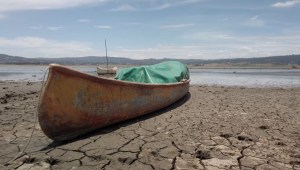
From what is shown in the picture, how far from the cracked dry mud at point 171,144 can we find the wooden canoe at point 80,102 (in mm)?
195

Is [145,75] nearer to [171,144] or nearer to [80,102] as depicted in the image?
[80,102]

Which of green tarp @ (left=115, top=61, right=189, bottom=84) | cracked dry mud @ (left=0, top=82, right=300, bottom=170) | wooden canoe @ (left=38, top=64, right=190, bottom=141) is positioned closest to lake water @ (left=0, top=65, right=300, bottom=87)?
green tarp @ (left=115, top=61, right=189, bottom=84)

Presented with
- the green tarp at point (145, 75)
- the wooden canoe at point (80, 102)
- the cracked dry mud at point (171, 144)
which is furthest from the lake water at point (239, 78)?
the wooden canoe at point (80, 102)

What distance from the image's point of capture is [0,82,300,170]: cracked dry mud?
3.89m

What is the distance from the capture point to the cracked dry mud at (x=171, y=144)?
3893mm

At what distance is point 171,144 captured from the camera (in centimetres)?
461

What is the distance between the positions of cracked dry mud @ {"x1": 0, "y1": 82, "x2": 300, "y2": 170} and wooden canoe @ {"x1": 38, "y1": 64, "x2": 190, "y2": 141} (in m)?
0.19

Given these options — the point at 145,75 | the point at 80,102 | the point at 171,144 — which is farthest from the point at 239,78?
the point at 80,102

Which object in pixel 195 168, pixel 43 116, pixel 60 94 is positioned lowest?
pixel 195 168

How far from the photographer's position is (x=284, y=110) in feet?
24.5

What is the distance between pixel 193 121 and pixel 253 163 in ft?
7.71

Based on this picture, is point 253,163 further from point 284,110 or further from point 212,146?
point 284,110

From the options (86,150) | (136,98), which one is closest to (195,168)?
(86,150)

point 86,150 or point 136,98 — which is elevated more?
point 136,98
